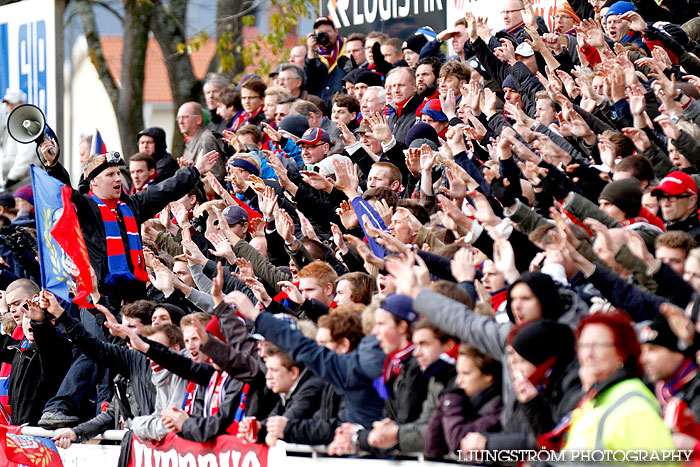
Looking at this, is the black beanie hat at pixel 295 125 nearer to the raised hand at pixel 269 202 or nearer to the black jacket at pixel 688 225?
the raised hand at pixel 269 202

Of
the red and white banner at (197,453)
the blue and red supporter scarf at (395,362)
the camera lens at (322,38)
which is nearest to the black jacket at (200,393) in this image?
the red and white banner at (197,453)

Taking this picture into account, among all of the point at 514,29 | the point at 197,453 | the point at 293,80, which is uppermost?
the point at 514,29

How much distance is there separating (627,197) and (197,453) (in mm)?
2994

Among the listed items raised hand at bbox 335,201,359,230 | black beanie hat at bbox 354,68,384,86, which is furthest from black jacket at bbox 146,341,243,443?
black beanie hat at bbox 354,68,384,86

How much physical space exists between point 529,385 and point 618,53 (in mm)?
5414

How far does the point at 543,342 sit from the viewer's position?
17.6ft

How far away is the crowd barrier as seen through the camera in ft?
20.3

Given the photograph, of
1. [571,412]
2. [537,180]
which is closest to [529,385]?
[571,412]

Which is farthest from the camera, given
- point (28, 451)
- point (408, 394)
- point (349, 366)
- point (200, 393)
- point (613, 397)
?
point (28, 451)

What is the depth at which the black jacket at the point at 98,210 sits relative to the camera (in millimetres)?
9938

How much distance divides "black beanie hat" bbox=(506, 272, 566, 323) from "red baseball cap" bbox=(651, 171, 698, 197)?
1.70 metres

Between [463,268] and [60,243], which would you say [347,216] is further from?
[463,268]

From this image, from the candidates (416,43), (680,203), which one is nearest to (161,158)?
(416,43)

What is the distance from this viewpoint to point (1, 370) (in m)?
11.2
